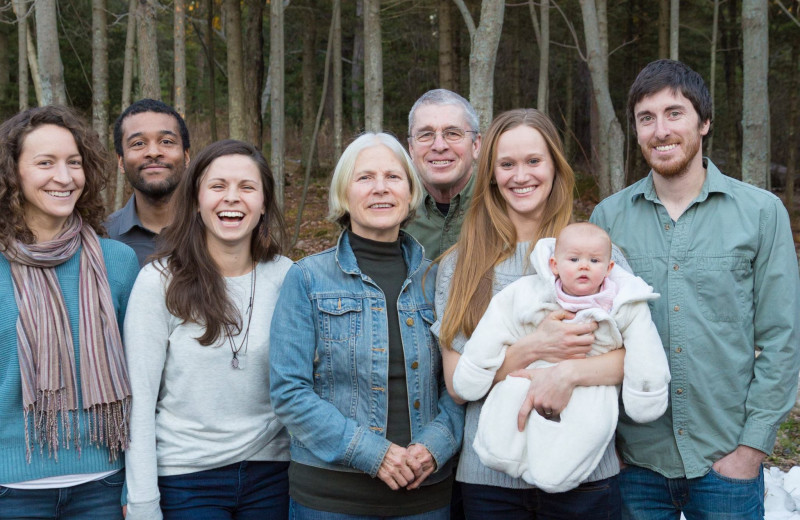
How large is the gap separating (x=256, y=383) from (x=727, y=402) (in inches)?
80.0

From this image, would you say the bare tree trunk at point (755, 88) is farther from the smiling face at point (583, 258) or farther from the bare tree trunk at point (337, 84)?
the bare tree trunk at point (337, 84)

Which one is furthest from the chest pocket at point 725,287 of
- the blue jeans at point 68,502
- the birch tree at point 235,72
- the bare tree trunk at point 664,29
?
the bare tree trunk at point 664,29

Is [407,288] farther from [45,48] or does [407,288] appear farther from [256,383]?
[45,48]

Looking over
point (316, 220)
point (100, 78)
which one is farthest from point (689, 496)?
point (316, 220)

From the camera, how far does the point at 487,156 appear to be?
3.08m

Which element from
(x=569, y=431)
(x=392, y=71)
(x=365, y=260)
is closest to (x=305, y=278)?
(x=365, y=260)

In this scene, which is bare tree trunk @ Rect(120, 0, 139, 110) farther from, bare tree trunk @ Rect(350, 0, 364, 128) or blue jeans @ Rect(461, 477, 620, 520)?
blue jeans @ Rect(461, 477, 620, 520)

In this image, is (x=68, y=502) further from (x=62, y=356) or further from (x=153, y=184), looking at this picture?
(x=153, y=184)

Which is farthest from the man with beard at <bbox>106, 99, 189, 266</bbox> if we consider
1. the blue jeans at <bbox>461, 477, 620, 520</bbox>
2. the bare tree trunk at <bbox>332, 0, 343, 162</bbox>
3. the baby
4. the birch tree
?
the bare tree trunk at <bbox>332, 0, 343, 162</bbox>

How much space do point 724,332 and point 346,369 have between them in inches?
64.0

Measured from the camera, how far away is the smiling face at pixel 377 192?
292cm

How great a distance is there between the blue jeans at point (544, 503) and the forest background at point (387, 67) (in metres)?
3.55

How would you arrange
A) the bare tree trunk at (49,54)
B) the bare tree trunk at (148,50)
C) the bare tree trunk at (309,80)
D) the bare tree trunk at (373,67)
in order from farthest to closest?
the bare tree trunk at (309,80) → the bare tree trunk at (373,67) → the bare tree trunk at (148,50) → the bare tree trunk at (49,54)

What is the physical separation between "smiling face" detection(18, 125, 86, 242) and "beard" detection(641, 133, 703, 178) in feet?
8.31
